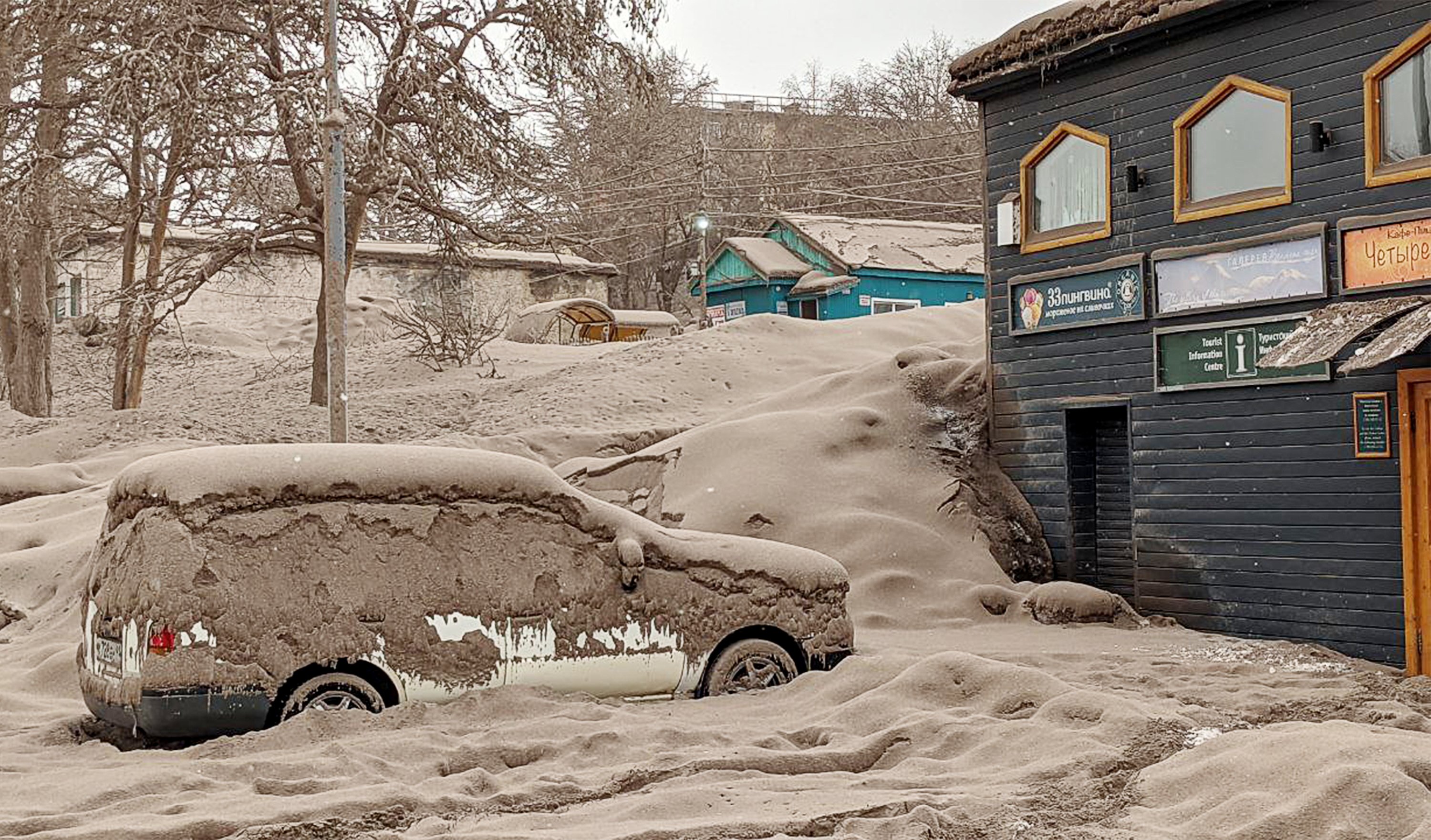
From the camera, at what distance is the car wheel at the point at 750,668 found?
→ 931 centimetres

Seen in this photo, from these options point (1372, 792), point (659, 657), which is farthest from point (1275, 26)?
point (1372, 792)

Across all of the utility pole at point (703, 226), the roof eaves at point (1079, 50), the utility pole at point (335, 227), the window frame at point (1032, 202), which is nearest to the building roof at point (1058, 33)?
the roof eaves at point (1079, 50)

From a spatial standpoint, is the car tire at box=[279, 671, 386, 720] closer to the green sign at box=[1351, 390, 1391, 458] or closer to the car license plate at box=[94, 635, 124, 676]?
the car license plate at box=[94, 635, 124, 676]

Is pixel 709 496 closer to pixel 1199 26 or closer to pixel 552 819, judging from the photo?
pixel 1199 26

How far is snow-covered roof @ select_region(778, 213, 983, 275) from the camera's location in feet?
122

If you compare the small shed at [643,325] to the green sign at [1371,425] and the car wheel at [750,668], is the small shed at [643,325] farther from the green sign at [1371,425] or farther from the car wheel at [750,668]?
the car wheel at [750,668]

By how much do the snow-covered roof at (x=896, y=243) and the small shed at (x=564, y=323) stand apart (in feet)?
21.0

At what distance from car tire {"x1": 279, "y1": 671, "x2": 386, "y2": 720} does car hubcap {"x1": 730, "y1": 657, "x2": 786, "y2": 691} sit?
2.21 meters

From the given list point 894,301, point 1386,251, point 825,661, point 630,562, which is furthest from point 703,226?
point 630,562

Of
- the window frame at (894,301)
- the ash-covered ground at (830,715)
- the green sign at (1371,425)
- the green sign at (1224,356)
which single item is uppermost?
the window frame at (894,301)

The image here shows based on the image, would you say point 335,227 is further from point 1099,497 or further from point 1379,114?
point 1379,114

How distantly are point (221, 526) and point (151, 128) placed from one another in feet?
50.3

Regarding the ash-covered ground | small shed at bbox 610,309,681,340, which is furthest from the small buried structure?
the ash-covered ground

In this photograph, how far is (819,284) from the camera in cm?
3772
